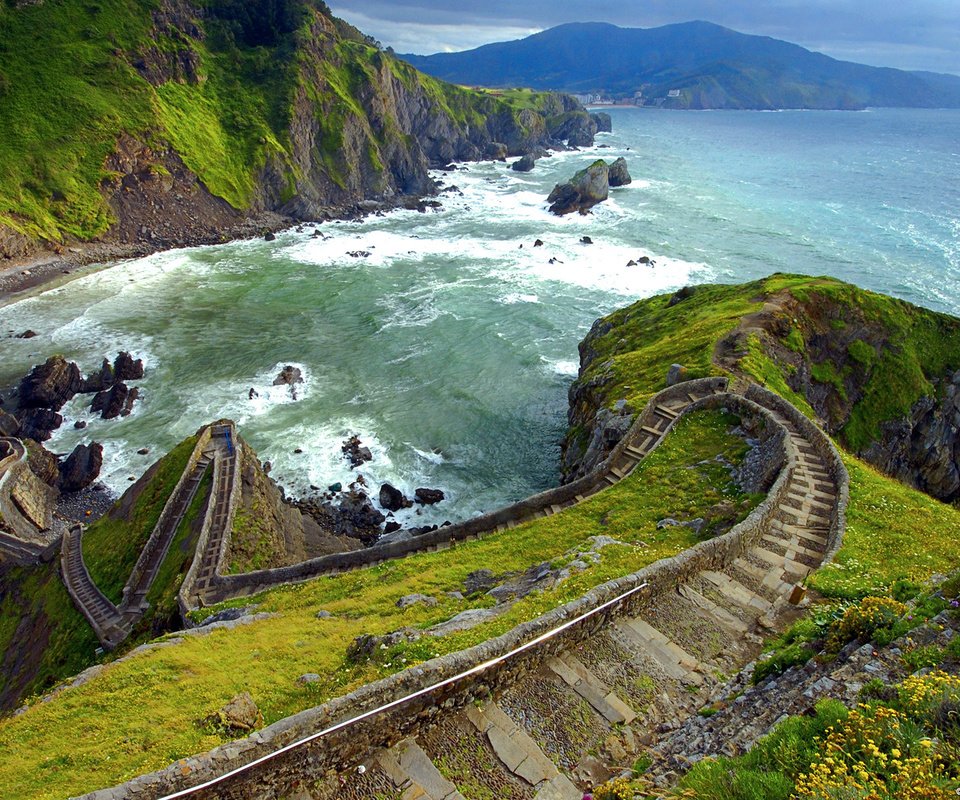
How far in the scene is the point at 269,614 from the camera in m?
19.4

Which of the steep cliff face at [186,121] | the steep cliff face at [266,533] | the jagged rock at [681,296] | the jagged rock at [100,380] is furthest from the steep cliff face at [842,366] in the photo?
the steep cliff face at [186,121]

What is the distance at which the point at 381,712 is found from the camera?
1065 cm

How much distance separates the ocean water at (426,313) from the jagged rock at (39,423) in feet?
3.16

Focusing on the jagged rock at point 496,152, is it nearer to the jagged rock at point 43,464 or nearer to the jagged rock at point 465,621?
the jagged rock at point 43,464

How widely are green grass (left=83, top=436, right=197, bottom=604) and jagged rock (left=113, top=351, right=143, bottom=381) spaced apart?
25654 millimetres

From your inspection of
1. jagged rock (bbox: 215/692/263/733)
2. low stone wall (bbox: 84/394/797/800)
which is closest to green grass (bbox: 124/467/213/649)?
jagged rock (bbox: 215/692/263/733)

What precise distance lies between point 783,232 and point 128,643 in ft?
381

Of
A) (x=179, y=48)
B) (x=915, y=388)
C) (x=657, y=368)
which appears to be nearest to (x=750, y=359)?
(x=657, y=368)

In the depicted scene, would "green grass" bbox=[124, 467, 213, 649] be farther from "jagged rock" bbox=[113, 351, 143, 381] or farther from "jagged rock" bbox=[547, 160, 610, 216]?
"jagged rock" bbox=[547, 160, 610, 216]

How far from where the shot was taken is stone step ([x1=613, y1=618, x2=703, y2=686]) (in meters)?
13.1

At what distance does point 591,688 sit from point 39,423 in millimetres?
53965

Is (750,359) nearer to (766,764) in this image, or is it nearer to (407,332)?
(766,764)

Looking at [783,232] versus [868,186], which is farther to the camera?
[868,186]

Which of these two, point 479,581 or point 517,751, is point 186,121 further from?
point 517,751
